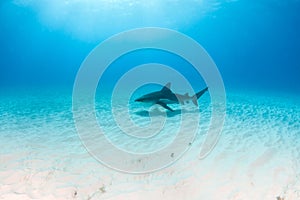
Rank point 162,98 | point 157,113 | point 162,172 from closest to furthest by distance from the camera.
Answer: point 162,172 < point 162,98 < point 157,113

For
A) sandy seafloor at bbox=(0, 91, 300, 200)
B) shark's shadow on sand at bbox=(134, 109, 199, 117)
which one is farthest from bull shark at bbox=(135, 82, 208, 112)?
sandy seafloor at bbox=(0, 91, 300, 200)

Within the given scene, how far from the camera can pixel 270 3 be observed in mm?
41781

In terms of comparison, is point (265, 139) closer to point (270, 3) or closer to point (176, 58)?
point (270, 3)

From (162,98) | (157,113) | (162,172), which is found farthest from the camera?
(157,113)

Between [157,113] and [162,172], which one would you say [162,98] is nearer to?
[157,113]

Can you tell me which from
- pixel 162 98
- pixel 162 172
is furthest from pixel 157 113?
pixel 162 172

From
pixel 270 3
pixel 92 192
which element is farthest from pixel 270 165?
pixel 270 3

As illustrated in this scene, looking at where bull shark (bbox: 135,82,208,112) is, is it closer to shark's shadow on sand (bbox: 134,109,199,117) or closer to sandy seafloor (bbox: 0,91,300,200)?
shark's shadow on sand (bbox: 134,109,199,117)

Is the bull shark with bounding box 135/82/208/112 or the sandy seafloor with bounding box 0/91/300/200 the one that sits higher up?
the bull shark with bounding box 135/82/208/112

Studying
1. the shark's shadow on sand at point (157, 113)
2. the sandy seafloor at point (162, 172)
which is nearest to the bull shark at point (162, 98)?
the shark's shadow on sand at point (157, 113)

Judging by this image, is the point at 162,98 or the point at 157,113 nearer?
the point at 162,98

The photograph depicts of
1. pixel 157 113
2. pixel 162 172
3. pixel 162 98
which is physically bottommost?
pixel 162 172

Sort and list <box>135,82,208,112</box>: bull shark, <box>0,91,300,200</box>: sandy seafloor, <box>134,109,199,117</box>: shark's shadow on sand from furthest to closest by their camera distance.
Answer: <box>134,109,199,117</box>: shark's shadow on sand
<box>135,82,208,112</box>: bull shark
<box>0,91,300,200</box>: sandy seafloor

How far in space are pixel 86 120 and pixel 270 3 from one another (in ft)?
147
